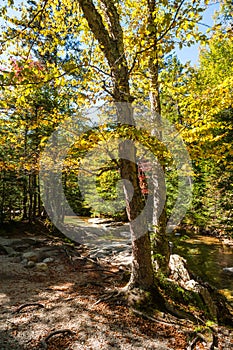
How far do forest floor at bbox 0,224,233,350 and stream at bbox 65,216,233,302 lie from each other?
7.45 ft

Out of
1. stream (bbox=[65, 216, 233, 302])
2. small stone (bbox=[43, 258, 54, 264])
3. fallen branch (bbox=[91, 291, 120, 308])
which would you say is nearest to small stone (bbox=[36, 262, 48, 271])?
small stone (bbox=[43, 258, 54, 264])

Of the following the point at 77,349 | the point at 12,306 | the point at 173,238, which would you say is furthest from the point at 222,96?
the point at 173,238

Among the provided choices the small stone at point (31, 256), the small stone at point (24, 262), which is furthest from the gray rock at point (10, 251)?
the small stone at point (24, 262)


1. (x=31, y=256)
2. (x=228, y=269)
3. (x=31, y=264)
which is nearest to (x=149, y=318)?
(x=31, y=264)

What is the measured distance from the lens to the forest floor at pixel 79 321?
2.86 metres

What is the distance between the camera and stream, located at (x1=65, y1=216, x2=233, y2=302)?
6.93 m

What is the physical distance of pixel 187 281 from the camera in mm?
5031

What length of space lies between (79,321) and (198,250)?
294 inches

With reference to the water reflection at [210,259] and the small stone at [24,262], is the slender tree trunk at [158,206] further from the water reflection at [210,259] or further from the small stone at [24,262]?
the small stone at [24,262]

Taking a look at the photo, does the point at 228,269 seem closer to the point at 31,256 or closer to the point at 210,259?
the point at 210,259

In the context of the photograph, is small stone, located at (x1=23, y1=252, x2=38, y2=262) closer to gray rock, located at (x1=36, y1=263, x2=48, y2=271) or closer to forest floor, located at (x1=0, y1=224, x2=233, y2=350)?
gray rock, located at (x1=36, y1=263, x2=48, y2=271)

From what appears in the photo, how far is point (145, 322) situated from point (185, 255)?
6.07m

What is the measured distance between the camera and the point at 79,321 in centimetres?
324

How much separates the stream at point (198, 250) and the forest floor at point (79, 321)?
2271 millimetres
